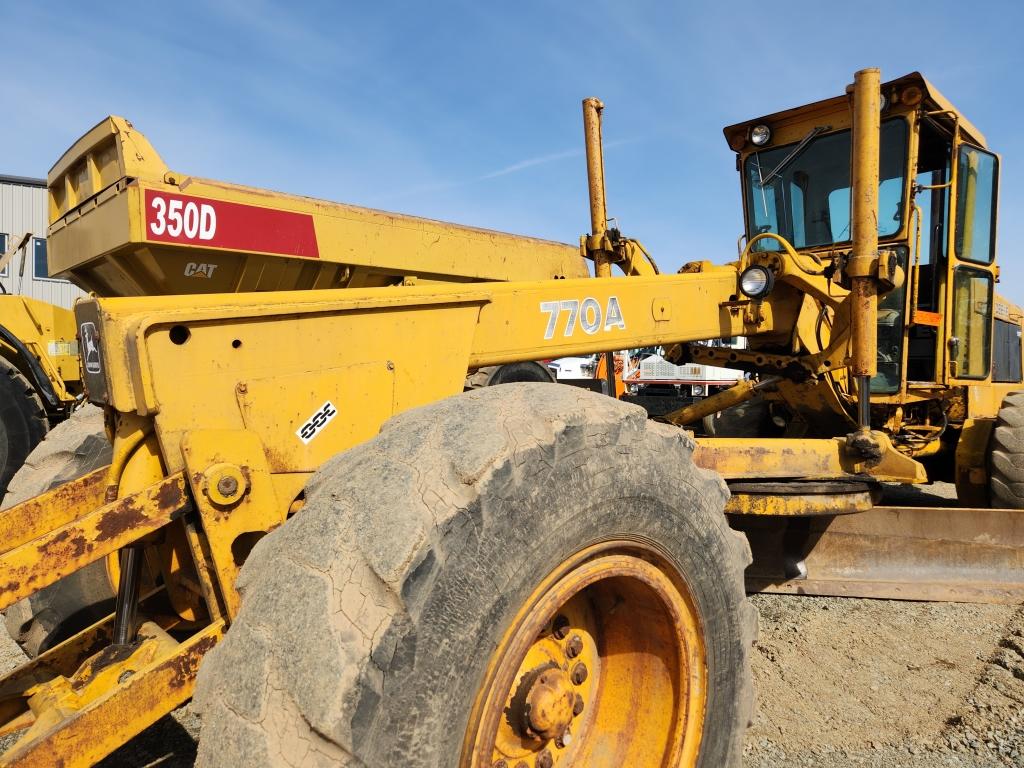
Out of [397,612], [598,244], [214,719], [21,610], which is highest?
[598,244]

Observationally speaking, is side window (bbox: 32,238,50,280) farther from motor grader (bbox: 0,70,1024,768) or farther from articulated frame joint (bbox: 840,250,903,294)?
articulated frame joint (bbox: 840,250,903,294)

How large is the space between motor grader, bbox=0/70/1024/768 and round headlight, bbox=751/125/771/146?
163 cm

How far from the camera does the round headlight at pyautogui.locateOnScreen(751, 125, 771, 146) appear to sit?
5.33 m

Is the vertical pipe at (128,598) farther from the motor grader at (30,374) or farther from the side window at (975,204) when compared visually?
the side window at (975,204)

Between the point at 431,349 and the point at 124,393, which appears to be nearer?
the point at 124,393

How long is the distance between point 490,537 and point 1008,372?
6.42 m

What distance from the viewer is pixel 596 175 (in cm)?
427

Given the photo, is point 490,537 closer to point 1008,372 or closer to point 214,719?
point 214,719

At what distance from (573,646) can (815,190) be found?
168 inches

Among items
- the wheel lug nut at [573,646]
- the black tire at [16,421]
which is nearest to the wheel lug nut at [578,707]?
the wheel lug nut at [573,646]

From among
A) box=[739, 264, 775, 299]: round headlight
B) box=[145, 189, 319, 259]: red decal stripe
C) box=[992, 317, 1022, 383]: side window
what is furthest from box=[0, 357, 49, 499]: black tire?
box=[992, 317, 1022, 383]: side window

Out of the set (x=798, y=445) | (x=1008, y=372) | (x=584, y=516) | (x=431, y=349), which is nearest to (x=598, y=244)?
(x=798, y=445)

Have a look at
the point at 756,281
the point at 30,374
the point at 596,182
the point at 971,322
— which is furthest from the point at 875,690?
the point at 30,374

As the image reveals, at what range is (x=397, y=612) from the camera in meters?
1.43
